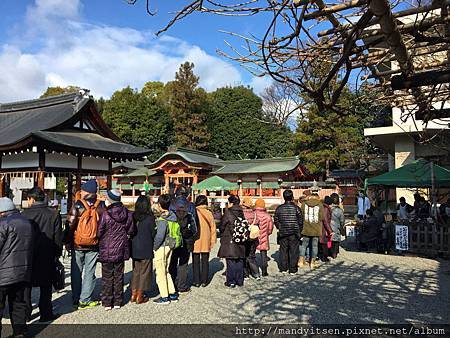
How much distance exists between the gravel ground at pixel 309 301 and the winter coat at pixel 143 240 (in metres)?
0.70

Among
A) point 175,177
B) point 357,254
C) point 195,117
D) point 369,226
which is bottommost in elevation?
point 357,254

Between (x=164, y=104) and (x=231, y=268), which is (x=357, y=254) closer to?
(x=231, y=268)

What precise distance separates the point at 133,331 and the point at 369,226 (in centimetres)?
728

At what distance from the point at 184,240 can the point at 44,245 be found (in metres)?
1.97

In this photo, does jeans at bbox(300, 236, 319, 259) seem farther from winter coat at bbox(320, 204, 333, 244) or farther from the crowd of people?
the crowd of people

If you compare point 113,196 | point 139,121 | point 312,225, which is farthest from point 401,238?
point 139,121

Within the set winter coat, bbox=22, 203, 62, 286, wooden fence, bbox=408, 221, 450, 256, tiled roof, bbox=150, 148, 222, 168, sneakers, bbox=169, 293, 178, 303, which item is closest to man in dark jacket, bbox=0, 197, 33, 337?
winter coat, bbox=22, 203, 62, 286

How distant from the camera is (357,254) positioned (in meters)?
9.02

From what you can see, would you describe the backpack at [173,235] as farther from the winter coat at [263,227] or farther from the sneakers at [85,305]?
the winter coat at [263,227]

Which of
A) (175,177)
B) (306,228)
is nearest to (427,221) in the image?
(306,228)

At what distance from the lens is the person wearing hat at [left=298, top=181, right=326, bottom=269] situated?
291 inches

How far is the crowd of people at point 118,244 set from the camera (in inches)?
150

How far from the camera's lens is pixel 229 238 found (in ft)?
19.4

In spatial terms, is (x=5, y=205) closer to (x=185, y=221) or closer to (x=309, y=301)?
(x=185, y=221)
